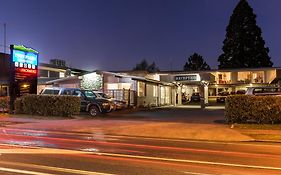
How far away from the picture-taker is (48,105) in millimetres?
27156

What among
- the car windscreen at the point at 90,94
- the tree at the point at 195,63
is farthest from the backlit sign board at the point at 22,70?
the tree at the point at 195,63

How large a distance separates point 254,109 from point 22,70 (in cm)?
1710

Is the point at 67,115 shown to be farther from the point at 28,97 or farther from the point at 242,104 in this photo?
the point at 242,104

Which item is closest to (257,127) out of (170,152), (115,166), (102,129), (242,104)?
(242,104)

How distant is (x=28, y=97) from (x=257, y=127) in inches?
614

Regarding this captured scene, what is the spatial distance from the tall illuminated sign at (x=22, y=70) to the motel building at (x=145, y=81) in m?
6.97

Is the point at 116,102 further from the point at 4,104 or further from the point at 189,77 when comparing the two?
the point at 189,77

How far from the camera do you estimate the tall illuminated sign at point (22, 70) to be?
28.9 metres

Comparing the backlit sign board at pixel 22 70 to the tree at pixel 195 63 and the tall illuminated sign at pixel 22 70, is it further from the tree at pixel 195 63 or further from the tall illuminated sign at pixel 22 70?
the tree at pixel 195 63

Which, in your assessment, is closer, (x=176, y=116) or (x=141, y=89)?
(x=176, y=116)

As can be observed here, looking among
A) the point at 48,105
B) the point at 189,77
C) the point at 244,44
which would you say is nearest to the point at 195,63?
the point at 244,44

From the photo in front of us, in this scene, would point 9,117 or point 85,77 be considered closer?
point 9,117

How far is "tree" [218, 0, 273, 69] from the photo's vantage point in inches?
3054

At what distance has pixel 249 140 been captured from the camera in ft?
53.1
